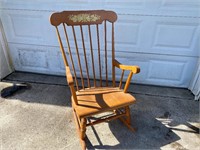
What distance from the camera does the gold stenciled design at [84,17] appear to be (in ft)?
4.62

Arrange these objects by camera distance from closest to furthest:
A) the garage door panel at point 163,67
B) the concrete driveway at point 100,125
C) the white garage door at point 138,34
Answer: the concrete driveway at point 100,125, the white garage door at point 138,34, the garage door panel at point 163,67

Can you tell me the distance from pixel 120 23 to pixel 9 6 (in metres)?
1.48

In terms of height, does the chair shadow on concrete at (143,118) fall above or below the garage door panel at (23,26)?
below

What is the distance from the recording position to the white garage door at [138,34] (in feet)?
6.07

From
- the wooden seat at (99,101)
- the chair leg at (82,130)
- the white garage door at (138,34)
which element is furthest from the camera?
the white garage door at (138,34)

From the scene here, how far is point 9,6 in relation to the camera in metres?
2.12

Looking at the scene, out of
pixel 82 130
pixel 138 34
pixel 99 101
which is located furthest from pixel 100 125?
pixel 138 34

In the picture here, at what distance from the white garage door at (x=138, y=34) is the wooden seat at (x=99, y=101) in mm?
846

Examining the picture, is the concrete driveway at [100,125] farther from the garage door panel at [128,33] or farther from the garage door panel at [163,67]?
the garage door panel at [128,33]

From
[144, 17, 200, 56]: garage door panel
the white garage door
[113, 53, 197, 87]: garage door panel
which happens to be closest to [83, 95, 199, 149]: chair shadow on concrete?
[113, 53, 197, 87]: garage door panel

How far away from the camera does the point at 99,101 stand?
4.36ft

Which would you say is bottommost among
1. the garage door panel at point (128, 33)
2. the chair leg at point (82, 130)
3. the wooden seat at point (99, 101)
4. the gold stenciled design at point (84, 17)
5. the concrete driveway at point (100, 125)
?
the concrete driveway at point (100, 125)

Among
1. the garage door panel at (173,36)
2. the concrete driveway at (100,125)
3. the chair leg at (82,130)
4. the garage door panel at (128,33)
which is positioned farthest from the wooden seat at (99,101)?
the garage door panel at (173,36)

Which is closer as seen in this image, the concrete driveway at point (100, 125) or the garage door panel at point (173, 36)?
the concrete driveway at point (100, 125)
